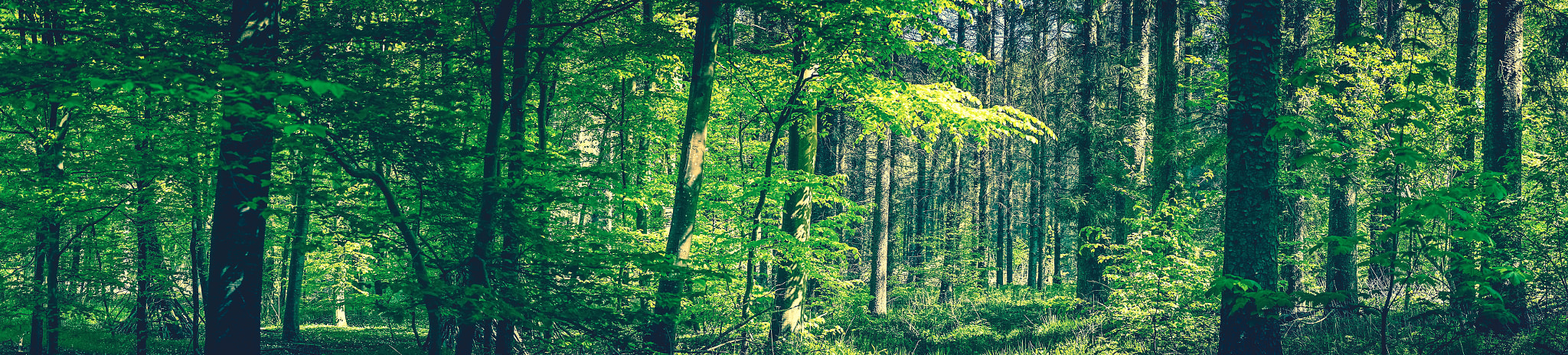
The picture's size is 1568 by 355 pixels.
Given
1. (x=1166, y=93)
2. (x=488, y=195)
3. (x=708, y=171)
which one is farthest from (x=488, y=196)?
(x=1166, y=93)

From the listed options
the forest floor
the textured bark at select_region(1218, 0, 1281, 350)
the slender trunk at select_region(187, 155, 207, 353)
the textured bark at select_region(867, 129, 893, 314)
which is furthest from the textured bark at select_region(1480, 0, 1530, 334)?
the slender trunk at select_region(187, 155, 207, 353)

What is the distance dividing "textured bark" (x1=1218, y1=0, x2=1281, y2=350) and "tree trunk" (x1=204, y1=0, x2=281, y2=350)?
7.68m

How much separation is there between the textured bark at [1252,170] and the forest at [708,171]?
0.08 ft

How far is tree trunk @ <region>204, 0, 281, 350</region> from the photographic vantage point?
5.40 meters

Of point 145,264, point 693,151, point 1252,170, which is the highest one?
point 693,151

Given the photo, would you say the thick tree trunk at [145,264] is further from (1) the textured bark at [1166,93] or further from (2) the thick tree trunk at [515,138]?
(1) the textured bark at [1166,93]

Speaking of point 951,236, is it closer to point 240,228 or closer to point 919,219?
point 919,219

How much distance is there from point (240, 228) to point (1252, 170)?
8.38 metres

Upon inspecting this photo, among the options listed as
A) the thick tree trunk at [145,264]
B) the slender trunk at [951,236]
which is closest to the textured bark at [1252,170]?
the thick tree trunk at [145,264]

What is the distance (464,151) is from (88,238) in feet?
27.8

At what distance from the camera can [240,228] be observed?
18.6 feet

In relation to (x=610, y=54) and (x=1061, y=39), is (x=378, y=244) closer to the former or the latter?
(x=610, y=54)

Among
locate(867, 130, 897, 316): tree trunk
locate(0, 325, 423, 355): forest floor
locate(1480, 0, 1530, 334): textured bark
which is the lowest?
locate(0, 325, 423, 355): forest floor

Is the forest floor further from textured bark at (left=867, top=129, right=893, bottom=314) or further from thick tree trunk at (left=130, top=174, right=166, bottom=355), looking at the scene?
textured bark at (left=867, top=129, right=893, bottom=314)
